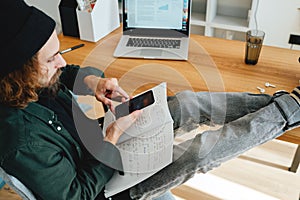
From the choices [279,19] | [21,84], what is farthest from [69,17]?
[279,19]

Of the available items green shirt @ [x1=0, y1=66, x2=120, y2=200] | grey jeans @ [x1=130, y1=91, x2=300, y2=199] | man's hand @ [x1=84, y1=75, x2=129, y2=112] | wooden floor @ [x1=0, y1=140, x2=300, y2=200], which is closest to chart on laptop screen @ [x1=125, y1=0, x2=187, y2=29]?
man's hand @ [x1=84, y1=75, x2=129, y2=112]

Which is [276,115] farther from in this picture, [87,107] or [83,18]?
[87,107]

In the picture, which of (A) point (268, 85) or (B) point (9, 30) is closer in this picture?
(B) point (9, 30)

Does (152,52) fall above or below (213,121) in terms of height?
above

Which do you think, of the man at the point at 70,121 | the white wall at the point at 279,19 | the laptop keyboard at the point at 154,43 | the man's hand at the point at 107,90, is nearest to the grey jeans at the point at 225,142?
the man at the point at 70,121

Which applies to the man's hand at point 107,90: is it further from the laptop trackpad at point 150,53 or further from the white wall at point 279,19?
the white wall at point 279,19

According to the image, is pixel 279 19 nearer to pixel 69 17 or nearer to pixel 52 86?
pixel 69 17

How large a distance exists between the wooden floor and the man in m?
0.67

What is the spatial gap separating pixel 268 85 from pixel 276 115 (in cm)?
22

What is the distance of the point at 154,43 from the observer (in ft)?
4.44

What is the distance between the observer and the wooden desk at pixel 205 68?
3.75 feet

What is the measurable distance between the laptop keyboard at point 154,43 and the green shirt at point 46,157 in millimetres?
574

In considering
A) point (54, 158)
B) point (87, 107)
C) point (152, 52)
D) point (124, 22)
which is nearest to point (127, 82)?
point (152, 52)

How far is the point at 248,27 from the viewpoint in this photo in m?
2.09
